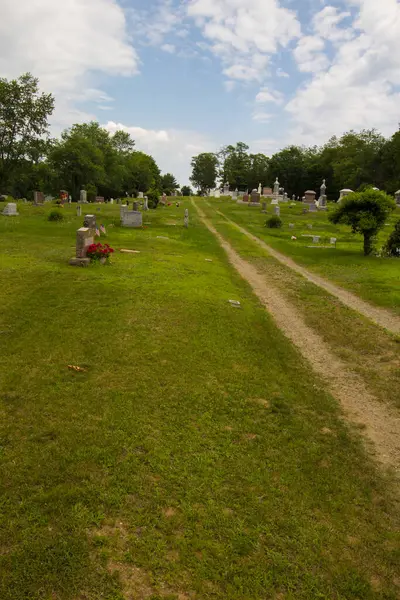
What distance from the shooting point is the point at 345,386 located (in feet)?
29.6

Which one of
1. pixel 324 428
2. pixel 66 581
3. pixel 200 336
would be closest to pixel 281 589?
pixel 66 581

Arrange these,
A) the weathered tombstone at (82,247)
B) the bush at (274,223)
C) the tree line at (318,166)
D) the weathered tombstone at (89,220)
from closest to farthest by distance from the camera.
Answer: the weathered tombstone at (82,247)
the weathered tombstone at (89,220)
the bush at (274,223)
the tree line at (318,166)

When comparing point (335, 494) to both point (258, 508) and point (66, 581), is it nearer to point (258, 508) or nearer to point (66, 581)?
point (258, 508)

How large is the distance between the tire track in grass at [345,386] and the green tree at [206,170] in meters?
123

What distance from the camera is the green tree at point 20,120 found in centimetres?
3772

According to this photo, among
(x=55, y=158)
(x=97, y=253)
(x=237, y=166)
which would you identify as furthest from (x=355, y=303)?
(x=237, y=166)

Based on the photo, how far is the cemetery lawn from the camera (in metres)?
4.44

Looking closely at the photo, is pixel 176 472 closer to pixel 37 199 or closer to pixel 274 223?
pixel 274 223

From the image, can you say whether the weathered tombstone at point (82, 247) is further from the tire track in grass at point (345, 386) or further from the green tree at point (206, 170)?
the green tree at point (206, 170)

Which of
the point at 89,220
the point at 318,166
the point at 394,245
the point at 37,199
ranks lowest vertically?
the point at 394,245

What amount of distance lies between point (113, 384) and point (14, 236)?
18.5 m

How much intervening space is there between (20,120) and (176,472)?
1661 inches

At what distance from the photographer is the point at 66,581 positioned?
4180 millimetres

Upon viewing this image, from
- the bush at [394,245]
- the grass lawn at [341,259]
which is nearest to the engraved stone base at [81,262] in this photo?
the grass lawn at [341,259]
